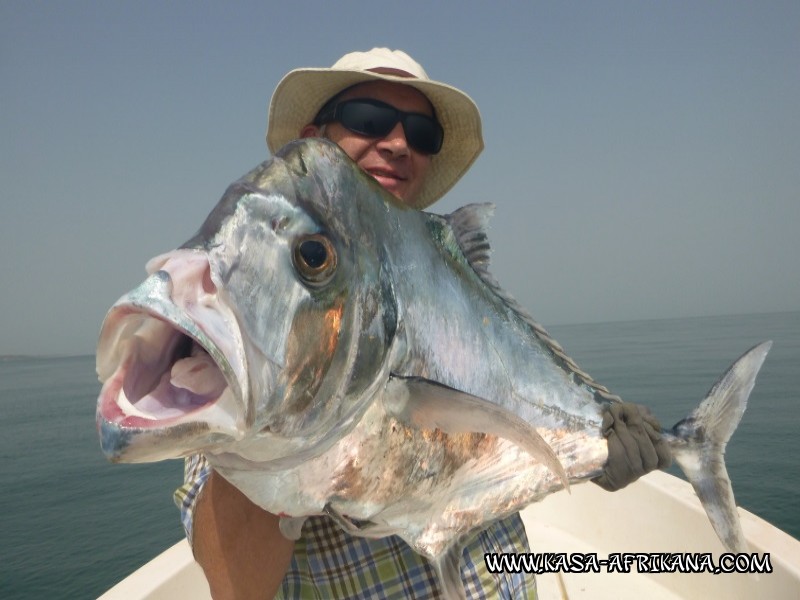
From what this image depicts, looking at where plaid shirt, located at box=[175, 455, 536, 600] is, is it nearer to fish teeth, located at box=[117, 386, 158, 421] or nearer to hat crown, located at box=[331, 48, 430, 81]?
fish teeth, located at box=[117, 386, 158, 421]

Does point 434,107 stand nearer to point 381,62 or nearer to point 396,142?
point 381,62

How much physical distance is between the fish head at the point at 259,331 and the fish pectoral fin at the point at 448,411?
9 centimetres

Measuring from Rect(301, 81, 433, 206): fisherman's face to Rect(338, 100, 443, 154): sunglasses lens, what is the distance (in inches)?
1.1

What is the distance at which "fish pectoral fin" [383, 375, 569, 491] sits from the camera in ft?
4.41

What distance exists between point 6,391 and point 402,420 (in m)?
49.3

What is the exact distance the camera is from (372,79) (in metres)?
2.43

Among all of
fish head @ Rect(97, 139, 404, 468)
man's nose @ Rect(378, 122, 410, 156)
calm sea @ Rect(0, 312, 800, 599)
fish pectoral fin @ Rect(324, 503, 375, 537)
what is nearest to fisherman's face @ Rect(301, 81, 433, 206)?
man's nose @ Rect(378, 122, 410, 156)

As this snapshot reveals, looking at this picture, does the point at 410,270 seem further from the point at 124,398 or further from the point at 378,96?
the point at 378,96

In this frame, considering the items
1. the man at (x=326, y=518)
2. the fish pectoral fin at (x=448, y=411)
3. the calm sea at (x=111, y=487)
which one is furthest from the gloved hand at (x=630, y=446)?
the calm sea at (x=111, y=487)

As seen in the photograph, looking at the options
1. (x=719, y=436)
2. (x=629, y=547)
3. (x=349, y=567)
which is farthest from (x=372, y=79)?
(x=629, y=547)

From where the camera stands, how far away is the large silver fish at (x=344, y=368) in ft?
3.19

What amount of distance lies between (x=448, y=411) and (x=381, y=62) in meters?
1.85

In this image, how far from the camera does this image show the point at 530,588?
205 centimetres

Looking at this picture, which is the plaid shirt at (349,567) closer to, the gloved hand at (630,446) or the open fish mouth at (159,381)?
the gloved hand at (630,446)
